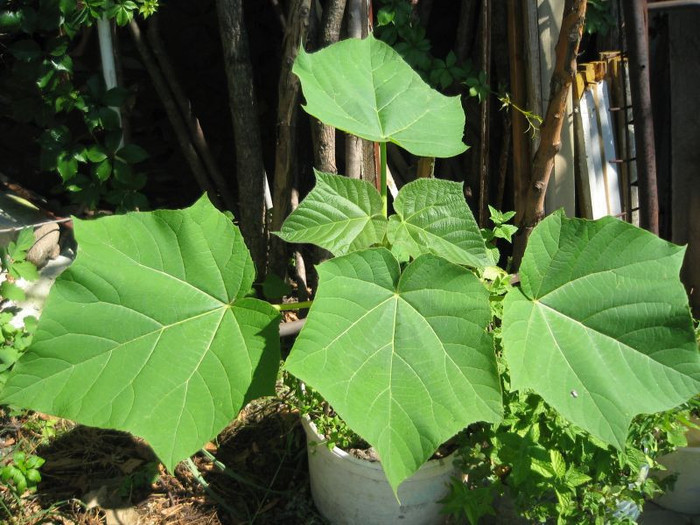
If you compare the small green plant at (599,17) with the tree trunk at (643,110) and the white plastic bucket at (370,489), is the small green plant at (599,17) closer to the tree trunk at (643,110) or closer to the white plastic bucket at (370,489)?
the tree trunk at (643,110)

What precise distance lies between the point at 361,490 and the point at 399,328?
2.88ft

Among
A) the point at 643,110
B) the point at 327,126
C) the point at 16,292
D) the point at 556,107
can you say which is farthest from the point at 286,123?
the point at 643,110

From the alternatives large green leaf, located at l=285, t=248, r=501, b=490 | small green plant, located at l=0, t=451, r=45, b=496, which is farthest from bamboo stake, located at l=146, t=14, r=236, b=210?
large green leaf, located at l=285, t=248, r=501, b=490

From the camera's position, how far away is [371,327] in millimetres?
1179

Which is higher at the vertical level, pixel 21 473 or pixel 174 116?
pixel 174 116

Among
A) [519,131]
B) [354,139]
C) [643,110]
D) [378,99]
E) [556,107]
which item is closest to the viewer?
[378,99]

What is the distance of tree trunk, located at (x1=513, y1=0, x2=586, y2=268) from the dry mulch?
3.73 feet

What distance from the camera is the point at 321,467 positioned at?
1.96 meters

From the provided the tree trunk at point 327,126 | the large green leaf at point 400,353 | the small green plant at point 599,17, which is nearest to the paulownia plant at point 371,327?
the large green leaf at point 400,353

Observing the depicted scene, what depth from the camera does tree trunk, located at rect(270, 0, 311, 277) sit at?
2.19 meters

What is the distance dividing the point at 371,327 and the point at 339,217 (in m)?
0.25

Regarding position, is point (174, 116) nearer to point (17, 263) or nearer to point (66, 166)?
point (66, 166)

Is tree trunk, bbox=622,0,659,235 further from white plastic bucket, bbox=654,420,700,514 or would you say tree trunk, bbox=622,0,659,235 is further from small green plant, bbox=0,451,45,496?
small green plant, bbox=0,451,45,496

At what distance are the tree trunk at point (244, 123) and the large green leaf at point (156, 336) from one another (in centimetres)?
123
